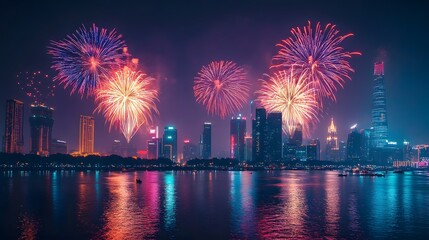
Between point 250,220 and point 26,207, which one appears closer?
point 250,220

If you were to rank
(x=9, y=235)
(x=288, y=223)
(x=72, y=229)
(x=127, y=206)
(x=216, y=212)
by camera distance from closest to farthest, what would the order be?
1. (x=9, y=235)
2. (x=72, y=229)
3. (x=288, y=223)
4. (x=216, y=212)
5. (x=127, y=206)

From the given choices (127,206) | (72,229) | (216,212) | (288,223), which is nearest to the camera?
(72,229)

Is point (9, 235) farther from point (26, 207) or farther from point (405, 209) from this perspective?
point (405, 209)

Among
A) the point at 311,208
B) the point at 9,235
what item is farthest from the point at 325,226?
the point at 9,235

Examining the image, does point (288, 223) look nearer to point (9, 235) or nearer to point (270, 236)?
point (270, 236)

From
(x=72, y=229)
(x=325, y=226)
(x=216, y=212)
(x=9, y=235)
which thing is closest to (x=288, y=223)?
(x=325, y=226)

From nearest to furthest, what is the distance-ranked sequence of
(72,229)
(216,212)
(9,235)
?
(9,235) → (72,229) → (216,212)

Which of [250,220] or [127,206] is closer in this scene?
[250,220]

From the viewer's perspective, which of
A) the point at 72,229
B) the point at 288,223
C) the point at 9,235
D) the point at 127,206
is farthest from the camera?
the point at 127,206
